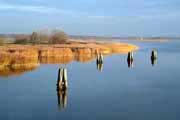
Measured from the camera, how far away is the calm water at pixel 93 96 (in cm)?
2062

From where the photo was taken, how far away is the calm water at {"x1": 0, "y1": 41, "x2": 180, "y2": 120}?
20.6 metres

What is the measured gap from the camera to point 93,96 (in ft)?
83.8

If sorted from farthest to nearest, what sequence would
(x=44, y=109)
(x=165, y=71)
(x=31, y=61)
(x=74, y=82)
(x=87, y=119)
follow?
(x=31, y=61) < (x=165, y=71) < (x=74, y=82) < (x=44, y=109) < (x=87, y=119)

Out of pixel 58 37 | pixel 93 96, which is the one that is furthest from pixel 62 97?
pixel 58 37

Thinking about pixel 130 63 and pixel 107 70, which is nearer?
pixel 107 70

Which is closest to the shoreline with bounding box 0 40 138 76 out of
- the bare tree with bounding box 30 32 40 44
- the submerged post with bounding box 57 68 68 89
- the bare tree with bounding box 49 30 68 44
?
the submerged post with bounding box 57 68 68 89

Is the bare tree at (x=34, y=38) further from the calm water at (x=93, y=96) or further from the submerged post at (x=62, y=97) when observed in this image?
the submerged post at (x=62, y=97)

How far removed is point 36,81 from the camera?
31688 mm

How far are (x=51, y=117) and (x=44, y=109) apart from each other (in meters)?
1.69

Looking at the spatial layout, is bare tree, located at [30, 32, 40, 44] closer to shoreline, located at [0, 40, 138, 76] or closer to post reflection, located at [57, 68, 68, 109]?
shoreline, located at [0, 40, 138, 76]

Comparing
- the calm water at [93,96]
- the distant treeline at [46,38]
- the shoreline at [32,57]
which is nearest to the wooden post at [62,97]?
the calm water at [93,96]

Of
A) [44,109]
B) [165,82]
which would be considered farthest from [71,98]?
[165,82]

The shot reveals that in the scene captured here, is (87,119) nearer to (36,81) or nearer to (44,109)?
(44,109)

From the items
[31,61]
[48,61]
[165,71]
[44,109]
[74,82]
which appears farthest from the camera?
[48,61]
